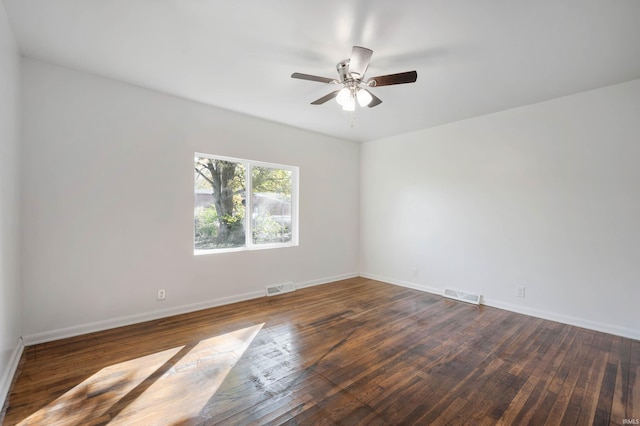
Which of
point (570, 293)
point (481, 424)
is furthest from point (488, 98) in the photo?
point (481, 424)

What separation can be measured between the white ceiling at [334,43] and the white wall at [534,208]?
0.50 metres

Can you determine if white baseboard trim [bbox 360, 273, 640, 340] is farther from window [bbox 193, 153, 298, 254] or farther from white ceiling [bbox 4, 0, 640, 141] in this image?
window [bbox 193, 153, 298, 254]

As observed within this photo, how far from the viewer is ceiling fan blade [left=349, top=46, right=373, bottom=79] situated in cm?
199

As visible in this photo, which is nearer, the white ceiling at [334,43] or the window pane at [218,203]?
the white ceiling at [334,43]

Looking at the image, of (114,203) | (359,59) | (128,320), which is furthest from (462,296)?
(114,203)

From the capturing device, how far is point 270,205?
4.52 meters

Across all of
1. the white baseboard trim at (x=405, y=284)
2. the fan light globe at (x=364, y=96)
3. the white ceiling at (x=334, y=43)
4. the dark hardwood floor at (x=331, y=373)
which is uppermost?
the white ceiling at (x=334, y=43)

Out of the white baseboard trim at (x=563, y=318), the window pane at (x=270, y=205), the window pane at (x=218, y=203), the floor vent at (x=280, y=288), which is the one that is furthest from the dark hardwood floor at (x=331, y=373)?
the window pane at (x=270, y=205)

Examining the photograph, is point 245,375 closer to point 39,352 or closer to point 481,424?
point 481,424

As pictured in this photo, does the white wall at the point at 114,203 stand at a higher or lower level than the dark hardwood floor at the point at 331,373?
higher

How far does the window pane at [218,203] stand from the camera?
12.3 feet

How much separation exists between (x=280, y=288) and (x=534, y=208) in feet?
12.0

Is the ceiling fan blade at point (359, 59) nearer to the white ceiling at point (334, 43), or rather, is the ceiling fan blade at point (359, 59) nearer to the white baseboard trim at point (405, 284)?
the white ceiling at point (334, 43)

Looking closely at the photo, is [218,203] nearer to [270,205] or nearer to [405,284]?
[270,205]
